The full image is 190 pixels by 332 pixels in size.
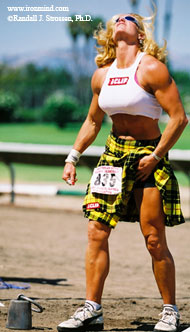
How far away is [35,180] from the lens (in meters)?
22.4

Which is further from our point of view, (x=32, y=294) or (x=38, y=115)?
(x=38, y=115)

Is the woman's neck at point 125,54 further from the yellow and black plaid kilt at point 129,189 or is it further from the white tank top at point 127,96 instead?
the yellow and black plaid kilt at point 129,189

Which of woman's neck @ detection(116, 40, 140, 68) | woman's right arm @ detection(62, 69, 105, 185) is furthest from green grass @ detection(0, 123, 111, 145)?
woman's neck @ detection(116, 40, 140, 68)

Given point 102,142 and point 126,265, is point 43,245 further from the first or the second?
point 102,142

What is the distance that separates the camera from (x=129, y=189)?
5.20 meters

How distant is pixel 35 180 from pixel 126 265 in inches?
542

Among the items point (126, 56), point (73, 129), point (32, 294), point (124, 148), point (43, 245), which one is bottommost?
point (73, 129)

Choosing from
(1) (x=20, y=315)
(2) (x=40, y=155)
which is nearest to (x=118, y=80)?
(1) (x=20, y=315)

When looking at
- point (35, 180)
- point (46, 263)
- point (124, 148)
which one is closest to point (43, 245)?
point (46, 263)

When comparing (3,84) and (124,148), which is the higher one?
(124,148)

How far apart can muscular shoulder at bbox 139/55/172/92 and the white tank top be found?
0.05 metres

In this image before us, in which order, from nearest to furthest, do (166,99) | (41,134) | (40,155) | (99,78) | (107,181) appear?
(166,99) < (107,181) < (99,78) < (40,155) < (41,134)

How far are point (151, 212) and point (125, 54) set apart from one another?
1063 millimetres

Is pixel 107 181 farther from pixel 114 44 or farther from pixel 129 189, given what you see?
pixel 114 44
